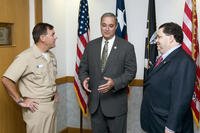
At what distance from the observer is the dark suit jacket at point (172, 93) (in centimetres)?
203

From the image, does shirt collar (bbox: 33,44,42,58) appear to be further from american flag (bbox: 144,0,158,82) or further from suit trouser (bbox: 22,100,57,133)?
american flag (bbox: 144,0,158,82)

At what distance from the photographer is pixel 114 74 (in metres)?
2.62

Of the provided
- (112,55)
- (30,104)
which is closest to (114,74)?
(112,55)

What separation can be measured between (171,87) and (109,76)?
678 mm

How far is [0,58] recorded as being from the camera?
273cm

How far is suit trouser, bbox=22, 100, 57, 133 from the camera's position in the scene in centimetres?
258

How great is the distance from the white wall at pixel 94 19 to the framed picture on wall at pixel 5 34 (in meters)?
0.59

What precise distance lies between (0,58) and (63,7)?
142 cm

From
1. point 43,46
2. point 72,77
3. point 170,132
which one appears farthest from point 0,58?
point 170,132

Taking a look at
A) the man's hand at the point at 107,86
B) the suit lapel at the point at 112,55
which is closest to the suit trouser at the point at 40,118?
the man's hand at the point at 107,86

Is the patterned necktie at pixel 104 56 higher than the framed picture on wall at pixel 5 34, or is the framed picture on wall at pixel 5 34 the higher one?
the framed picture on wall at pixel 5 34

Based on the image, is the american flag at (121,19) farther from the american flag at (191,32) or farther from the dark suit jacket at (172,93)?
the dark suit jacket at (172,93)

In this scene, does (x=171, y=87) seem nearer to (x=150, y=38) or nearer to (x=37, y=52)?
(x=37, y=52)

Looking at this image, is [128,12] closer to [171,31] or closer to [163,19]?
[163,19]
